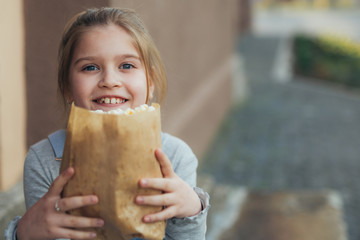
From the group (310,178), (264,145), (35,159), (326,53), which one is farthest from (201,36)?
(326,53)

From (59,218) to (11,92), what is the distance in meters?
1.43

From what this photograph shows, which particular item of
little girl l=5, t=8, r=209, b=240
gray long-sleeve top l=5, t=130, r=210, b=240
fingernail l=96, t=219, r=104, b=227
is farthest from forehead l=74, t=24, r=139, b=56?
fingernail l=96, t=219, r=104, b=227

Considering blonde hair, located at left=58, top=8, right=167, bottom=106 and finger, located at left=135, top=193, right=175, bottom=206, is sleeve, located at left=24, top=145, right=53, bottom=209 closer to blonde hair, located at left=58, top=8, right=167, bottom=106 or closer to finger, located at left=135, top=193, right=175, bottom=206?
blonde hair, located at left=58, top=8, right=167, bottom=106

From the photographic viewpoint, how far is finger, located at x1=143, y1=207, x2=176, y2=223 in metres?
1.36

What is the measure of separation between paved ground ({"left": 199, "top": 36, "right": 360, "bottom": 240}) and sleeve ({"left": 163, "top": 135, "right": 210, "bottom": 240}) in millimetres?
2865

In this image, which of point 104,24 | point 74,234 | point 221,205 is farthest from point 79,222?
point 221,205

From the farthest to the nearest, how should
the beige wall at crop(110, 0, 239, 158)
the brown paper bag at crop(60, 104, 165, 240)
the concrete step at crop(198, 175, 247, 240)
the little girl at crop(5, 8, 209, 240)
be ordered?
the concrete step at crop(198, 175, 247, 240), the beige wall at crop(110, 0, 239, 158), the little girl at crop(5, 8, 209, 240), the brown paper bag at crop(60, 104, 165, 240)

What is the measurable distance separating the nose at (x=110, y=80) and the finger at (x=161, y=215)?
0.42m

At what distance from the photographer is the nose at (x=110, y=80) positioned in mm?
1525

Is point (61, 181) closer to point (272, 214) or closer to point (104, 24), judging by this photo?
point (104, 24)

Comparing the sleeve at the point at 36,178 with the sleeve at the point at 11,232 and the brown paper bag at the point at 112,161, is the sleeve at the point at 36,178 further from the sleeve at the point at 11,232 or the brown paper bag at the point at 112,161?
the brown paper bag at the point at 112,161

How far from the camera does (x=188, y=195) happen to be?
146 centimetres

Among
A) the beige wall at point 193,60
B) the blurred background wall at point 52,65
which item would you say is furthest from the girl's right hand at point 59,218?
the beige wall at point 193,60

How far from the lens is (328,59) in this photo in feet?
49.7
